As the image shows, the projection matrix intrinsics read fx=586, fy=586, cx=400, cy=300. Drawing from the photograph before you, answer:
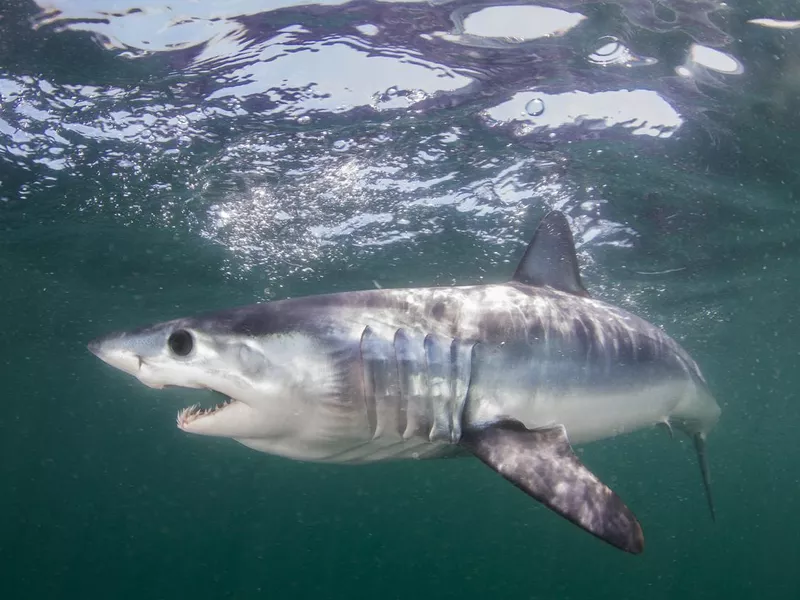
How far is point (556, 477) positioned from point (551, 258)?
2.80 m

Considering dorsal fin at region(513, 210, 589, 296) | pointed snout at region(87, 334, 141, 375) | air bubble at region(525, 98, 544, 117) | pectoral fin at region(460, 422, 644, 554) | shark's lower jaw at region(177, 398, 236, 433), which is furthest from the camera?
air bubble at region(525, 98, 544, 117)

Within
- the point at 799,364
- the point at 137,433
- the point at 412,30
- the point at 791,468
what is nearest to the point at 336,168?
the point at 412,30

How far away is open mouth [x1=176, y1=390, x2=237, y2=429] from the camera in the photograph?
3.16 metres

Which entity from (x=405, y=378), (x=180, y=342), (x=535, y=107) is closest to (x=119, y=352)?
(x=180, y=342)

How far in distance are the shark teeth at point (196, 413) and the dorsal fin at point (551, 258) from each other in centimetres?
306

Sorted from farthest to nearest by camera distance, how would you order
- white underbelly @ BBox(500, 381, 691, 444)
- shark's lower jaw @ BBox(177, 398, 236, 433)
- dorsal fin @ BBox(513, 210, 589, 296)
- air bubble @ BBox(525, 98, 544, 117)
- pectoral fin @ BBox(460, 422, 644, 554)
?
1. air bubble @ BBox(525, 98, 544, 117)
2. dorsal fin @ BBox(513, 210, 589, 296)
3. white underbelly @ BBox(500, 381, 691, 444)
4. shark's lower jaw @ BBox(177, 398, 236, 433)
5. pectoral fin @ BBox(460, 422, 644, 554)

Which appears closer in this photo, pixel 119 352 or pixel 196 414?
pixel 119 352

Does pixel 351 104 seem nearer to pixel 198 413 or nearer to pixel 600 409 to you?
pixel 600 409

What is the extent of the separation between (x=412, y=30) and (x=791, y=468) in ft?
410

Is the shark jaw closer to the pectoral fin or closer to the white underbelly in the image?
the pectoral fin

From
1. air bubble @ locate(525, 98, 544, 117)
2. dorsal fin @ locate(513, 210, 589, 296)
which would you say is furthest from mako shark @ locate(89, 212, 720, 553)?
air bubble @ locate(525, 98, 544, 117)

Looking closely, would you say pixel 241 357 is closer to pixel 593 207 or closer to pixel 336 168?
pixel 336 168

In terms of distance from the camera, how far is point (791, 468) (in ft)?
345

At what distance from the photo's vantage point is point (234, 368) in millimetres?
3086
